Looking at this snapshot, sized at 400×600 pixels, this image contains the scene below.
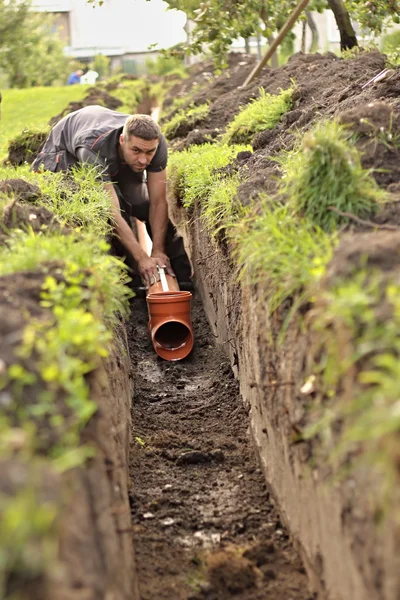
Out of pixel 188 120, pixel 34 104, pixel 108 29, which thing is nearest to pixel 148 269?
pixel 188 120

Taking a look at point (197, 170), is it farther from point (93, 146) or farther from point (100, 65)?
point (100, 65)

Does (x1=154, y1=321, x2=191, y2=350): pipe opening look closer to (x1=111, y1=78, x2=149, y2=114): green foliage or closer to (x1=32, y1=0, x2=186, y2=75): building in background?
(x1=111, y1=78, x2=149, y2=114): green foliage

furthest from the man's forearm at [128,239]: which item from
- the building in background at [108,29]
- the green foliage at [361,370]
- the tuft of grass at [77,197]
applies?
the building in background at [108,29]

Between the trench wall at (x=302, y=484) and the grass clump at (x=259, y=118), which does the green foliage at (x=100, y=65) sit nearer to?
the grass clump at (x=259, y=118)

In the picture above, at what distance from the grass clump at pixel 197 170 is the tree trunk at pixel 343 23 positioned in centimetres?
239

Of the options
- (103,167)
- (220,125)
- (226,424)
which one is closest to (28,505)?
(226,424)

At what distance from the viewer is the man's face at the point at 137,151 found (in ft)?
21.1

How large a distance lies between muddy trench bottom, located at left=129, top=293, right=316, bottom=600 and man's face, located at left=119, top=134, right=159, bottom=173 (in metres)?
1.86

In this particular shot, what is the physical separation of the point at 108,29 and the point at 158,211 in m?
40.3

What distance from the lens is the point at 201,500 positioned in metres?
3.90

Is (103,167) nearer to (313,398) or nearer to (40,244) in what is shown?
(40,244)

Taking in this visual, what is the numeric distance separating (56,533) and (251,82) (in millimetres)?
10064

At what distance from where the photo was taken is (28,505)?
5.53 ft

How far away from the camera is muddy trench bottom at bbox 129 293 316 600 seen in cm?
310
